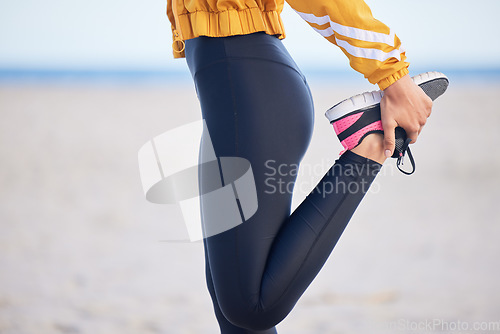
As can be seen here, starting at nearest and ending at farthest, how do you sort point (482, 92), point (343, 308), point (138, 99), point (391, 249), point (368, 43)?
point (368, 43), point (343, 308), point (391, 249), point (138, 99), point (482, 92)

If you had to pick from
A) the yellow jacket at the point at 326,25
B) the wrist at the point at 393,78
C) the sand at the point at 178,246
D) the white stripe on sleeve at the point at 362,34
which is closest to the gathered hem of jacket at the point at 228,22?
→ the yellow jacket at the point at 326,25

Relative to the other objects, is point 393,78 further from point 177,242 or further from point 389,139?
point 177,242

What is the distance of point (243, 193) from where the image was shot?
100 centimetres

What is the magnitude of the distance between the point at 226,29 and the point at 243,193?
321 mm

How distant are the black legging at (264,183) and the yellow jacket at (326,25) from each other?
1.2 inches

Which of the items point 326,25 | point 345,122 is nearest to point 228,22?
point 326,25

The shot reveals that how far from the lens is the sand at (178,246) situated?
186 cm

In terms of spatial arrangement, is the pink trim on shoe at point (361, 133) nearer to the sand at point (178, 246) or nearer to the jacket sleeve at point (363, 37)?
the jacket sleeve at point (363, 37)

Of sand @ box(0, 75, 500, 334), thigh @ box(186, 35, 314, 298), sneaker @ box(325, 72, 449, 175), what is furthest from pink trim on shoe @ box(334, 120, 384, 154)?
sand @ box(0, 75, 500, 334)

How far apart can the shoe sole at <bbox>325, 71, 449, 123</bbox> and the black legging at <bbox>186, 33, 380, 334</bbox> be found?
8cm

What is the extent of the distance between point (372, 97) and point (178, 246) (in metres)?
1.88

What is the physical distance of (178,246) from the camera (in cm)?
270

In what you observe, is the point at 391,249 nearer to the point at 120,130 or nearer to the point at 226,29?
the point at 226,29

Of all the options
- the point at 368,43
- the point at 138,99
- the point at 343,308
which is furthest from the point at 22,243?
the point at 138,99
